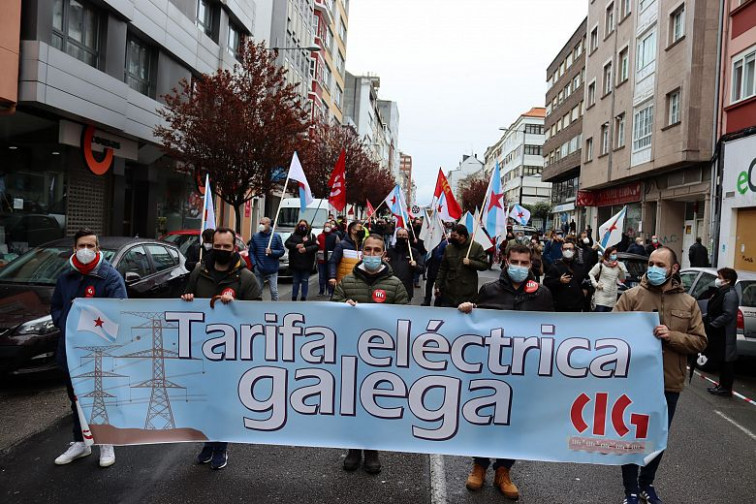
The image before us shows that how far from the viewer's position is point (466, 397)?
14.0ft

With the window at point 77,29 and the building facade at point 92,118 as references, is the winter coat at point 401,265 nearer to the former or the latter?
the building facade at point 92,118

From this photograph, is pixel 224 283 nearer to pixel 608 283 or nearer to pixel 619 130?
pixel 608 283

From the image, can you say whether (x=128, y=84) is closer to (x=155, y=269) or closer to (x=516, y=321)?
(x=155, y=269)

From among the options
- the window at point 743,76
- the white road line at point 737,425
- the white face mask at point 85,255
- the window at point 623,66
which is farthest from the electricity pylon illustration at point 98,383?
the window at point 623,66

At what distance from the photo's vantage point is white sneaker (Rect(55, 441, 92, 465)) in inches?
178

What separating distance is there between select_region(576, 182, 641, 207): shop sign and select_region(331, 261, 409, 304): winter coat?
2697cm

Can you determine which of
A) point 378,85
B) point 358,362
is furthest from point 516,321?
point 378,85

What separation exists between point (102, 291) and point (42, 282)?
3.17 m

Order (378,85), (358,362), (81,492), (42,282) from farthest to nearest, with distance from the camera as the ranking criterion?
(378,85), (42,282), (358,362), (81,492)

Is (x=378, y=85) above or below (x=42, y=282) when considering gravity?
above

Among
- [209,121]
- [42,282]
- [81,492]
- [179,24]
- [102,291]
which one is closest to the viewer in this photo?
[81,492]

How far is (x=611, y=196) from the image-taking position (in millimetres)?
33250

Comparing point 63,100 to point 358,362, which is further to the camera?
point 63,100

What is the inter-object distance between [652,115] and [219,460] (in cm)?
2607
